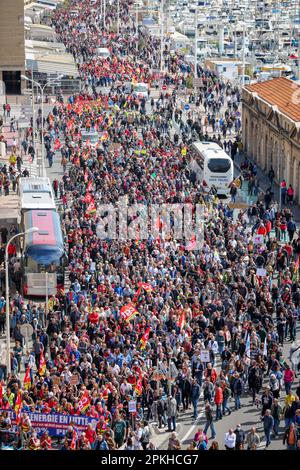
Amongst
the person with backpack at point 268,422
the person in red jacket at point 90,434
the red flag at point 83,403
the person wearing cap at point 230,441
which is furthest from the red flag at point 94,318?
the person wearing cap at point 230,441

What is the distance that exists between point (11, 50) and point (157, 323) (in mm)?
56582

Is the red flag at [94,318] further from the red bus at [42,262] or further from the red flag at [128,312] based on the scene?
the red bus at [42,262]

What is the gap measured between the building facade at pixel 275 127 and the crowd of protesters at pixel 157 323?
3403 mm

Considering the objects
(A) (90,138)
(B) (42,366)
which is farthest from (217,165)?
(B) (42,366)

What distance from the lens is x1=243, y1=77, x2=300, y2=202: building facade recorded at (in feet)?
195

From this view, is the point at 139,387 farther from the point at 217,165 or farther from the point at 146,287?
the point at 217,165

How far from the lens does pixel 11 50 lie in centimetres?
9219

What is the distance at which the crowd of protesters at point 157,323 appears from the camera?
32469 millimetres

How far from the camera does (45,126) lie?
251 ft

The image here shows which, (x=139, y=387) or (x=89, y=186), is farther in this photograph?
(x=89, y=186)

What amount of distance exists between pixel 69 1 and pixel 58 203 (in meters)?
111
